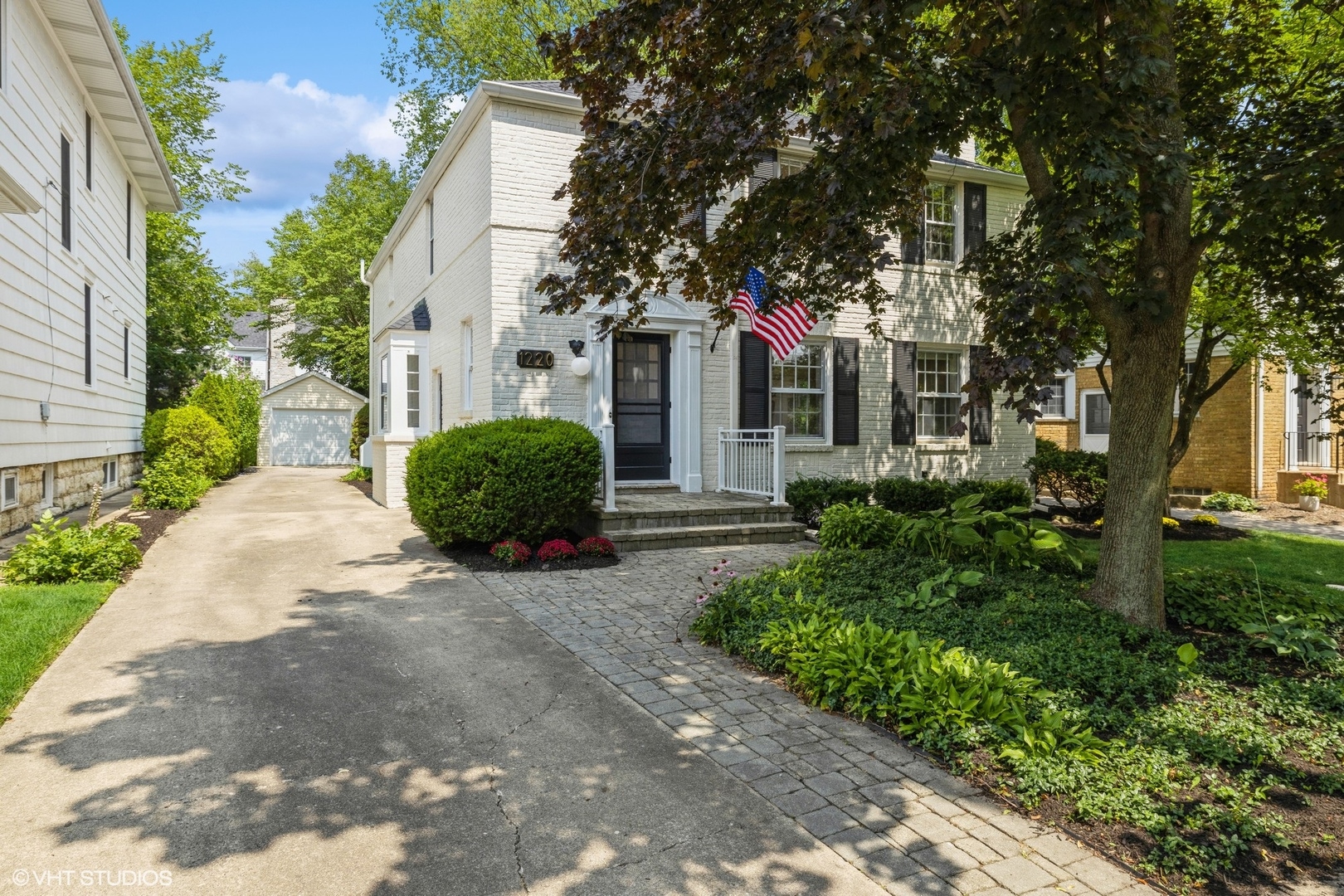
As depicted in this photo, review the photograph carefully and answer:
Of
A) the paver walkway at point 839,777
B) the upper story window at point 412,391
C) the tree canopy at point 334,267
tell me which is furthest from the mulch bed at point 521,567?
the tree canopy at point 334,267

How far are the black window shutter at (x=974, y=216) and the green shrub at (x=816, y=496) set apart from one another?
5.09 m

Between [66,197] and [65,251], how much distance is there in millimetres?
822

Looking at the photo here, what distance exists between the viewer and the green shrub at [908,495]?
38.7ft

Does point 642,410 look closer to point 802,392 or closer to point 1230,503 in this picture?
point 802,392

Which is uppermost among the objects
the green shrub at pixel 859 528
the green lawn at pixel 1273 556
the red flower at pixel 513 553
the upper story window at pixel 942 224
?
the upper story window at pixel 942 224

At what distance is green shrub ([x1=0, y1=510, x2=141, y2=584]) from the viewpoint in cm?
664

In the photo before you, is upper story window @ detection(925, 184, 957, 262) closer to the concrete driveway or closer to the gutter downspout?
the gutter downspout

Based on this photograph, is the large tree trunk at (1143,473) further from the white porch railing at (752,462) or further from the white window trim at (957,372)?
the white window trim at (957,372)

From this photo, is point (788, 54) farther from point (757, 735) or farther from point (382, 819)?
point (382, 819)

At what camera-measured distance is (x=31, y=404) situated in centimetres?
874

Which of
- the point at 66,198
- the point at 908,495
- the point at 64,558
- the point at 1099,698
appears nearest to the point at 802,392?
the point at 908,495

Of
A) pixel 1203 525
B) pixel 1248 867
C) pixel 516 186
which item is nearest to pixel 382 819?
pixel 1248 867

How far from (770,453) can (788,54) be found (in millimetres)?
6356

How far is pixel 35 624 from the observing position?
527 cm
